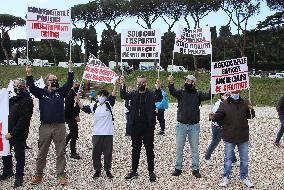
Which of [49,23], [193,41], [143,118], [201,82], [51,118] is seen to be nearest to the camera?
[51,118]

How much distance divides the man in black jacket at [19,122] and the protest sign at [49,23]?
2.20m

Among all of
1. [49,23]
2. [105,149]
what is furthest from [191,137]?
[49,23]

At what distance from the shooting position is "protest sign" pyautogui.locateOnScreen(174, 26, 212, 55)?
10906 millimetres

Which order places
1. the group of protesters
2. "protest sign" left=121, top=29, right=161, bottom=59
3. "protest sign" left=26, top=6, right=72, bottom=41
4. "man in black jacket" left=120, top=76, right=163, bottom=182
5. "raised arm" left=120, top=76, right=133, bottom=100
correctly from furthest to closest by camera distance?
"protest sign" left=121, top=29, right=161, bottom=59, "protest sign" left=26, top=6, right=72, bottom=41, "raised arm" left=120, top=76, right=133, bottom=100, "man in black jacket" left=120, top=76, right=163, bottom=182, the group of protesters

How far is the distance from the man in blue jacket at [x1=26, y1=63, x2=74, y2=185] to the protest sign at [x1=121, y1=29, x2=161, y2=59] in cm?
249

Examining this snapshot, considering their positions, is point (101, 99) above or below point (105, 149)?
above

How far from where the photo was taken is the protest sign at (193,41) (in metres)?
10.9

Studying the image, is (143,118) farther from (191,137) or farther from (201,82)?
(201,82)

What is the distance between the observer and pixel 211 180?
8.83 metres

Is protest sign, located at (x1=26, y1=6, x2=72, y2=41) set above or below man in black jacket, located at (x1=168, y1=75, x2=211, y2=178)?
above

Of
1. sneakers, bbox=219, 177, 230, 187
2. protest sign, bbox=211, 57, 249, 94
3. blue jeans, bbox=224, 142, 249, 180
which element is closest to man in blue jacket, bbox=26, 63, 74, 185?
sneakers, bbox=219, 177, 230, 187

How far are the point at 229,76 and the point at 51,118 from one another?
3.86m

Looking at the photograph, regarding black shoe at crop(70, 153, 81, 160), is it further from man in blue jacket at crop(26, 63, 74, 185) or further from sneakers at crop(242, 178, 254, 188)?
sneakers at crop(242, 178, 254, 188)

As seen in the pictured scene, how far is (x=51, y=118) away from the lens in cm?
828
